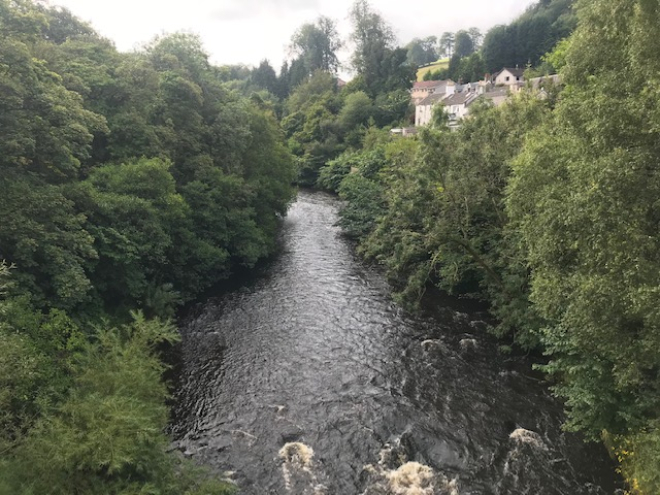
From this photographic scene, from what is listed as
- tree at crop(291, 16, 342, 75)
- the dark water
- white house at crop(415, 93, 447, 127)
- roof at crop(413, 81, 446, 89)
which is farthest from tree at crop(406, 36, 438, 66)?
the dark water

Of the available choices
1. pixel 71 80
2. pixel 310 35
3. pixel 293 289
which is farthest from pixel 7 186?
pixel 310 35

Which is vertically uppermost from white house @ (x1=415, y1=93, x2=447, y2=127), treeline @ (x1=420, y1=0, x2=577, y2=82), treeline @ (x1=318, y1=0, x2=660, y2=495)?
treeline @ (x1=420, y1=0, x2=577, y2=82)

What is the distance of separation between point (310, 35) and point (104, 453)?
434 ft

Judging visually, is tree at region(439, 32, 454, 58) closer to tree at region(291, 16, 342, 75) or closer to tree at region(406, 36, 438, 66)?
tree at region(406, 36, 438, 66)

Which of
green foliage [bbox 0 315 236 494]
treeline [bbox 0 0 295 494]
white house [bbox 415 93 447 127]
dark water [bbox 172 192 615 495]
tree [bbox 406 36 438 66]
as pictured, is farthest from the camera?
tree [bbox 406 36 438 66]

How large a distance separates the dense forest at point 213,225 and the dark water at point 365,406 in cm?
160

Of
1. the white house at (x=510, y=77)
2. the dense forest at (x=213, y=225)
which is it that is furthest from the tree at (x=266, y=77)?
the dense forest at (x=213, y=225)

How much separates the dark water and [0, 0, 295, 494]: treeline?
2669 mm

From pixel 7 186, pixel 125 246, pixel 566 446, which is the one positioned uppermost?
pixel 7 186

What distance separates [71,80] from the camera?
26078 mm

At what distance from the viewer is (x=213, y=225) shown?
32.2m

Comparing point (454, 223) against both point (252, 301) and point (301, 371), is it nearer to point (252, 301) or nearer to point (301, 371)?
point (301, 371)

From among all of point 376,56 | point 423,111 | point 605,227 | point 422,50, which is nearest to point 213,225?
point 605,227

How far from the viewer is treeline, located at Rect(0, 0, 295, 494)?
40.3 ft
